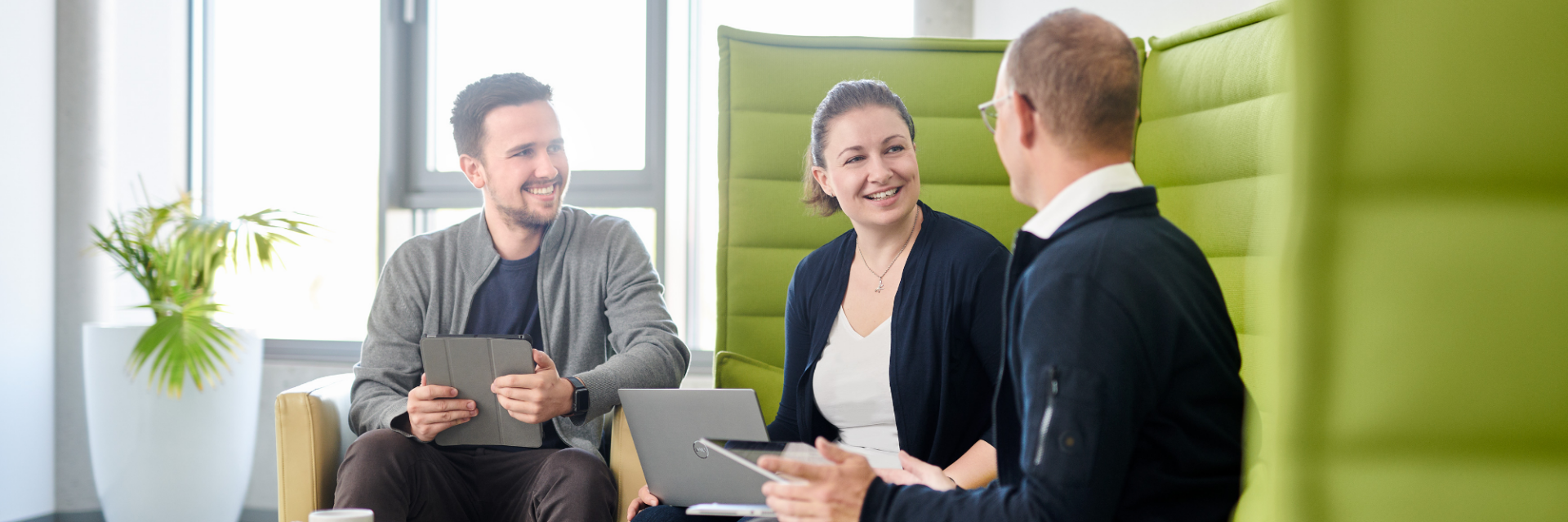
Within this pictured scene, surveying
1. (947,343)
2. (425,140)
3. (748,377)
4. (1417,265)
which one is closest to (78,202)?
(425,140)

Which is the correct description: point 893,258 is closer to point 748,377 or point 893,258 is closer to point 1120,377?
point 748,377

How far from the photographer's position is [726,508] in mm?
1067

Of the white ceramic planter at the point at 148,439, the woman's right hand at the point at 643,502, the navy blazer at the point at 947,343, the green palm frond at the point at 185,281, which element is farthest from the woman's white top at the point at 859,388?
the white ceramic planter at the point at 148,439

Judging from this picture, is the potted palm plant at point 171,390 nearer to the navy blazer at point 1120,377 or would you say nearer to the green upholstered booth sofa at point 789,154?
the green upholstered booth sofa at point 789,154

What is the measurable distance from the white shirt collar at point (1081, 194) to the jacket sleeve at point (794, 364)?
31.7 inches

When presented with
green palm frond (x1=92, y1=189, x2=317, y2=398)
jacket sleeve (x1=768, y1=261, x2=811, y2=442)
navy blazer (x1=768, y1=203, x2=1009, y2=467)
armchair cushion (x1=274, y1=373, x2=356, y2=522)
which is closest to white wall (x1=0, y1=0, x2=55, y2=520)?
green palm frond (x1=92, y1=189, x2=317, y2=398)

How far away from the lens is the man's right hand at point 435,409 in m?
1.51

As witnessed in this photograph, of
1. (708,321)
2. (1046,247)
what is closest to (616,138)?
(708,321)

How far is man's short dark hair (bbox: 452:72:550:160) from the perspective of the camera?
1.83 meters

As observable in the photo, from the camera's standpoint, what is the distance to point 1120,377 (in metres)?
0.54

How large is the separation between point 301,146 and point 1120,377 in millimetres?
3235

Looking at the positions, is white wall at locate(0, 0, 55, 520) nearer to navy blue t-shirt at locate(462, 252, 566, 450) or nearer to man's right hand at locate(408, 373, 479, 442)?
navy blue t-shirt at locate(462, 252, 566, 450)

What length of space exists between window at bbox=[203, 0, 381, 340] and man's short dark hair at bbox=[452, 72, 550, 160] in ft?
4.32

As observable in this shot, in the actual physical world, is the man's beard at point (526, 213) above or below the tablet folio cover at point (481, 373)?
above
